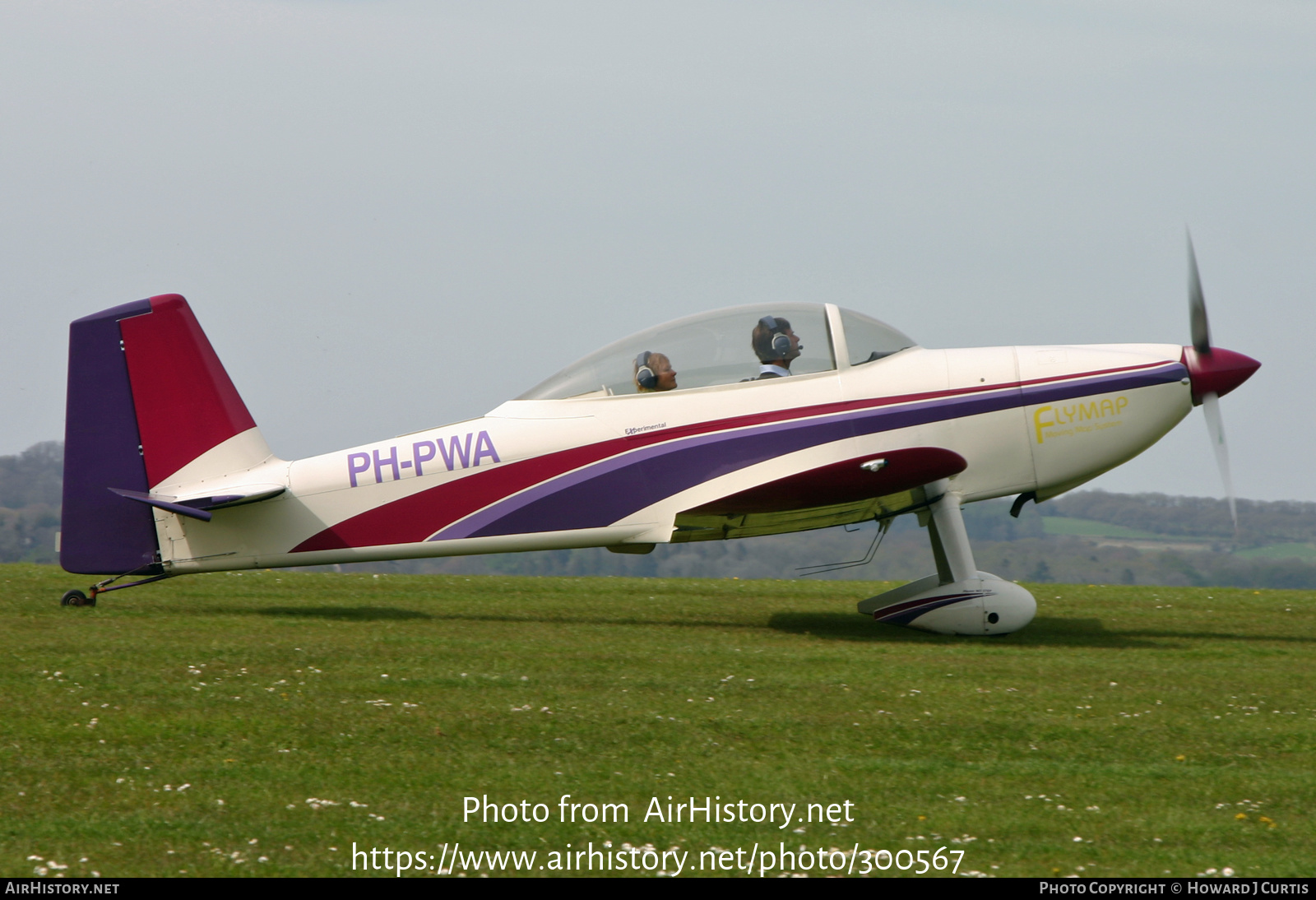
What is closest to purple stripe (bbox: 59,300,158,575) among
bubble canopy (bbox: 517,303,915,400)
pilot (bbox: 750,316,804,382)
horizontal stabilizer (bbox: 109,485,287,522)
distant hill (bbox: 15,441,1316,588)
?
horizontal stabilizer (bbox: 109,485,287,522)

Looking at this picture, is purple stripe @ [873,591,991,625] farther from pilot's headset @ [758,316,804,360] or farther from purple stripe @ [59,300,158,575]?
purple stripe @ [59,300,158,575]

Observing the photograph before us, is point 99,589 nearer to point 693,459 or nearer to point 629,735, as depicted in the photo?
point 693,459

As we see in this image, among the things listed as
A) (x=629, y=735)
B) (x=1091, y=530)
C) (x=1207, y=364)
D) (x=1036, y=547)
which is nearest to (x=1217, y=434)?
(x=1207, y=364)

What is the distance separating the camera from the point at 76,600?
9.76m

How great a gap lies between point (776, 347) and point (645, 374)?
1.08 meters

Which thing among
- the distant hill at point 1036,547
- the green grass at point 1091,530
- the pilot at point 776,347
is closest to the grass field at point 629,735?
the pilot at point 776,347

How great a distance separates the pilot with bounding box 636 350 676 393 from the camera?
972cm

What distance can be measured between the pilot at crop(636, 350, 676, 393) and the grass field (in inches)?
76.4

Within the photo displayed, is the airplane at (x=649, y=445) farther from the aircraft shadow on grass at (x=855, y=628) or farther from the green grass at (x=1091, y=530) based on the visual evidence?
the green grass at (x=1091, y=530)

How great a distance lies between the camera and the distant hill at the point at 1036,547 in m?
73.3

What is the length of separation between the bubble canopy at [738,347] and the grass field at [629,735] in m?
2.01

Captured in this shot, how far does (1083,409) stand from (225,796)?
7191mm

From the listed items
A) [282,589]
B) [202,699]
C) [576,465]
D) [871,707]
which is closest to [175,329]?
[282,589]
